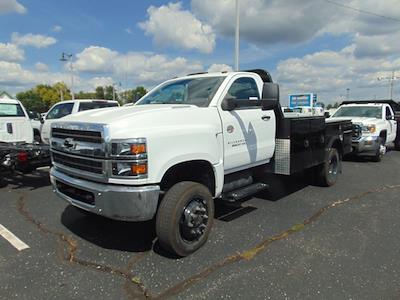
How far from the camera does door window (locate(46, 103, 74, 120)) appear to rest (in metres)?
11.5

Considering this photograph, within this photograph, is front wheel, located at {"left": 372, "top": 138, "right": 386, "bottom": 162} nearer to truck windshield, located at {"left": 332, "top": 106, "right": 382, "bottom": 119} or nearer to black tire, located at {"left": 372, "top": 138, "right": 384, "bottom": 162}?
black tire, located at {"left": 372, "top": 138, "right": 384, "bottom": 162}

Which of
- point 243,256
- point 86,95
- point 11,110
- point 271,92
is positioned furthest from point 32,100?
point 243,256

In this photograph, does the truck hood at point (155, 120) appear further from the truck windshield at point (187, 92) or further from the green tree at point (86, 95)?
the green tree at point (86, 95)

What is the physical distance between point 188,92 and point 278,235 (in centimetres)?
233

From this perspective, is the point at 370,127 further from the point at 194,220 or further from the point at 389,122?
the point at 194,220

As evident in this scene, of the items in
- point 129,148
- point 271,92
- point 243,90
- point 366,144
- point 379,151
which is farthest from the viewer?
point 379,151

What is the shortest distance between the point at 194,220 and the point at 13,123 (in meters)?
7.05

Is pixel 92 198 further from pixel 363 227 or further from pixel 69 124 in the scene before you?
pixel 363 227

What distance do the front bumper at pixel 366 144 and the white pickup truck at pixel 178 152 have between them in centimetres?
550

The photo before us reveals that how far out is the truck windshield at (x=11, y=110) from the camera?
28.9 ft

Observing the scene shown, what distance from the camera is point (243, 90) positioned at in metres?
5.05

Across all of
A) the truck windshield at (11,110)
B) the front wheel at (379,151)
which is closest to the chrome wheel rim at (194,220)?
the truck windshield at (11,110)

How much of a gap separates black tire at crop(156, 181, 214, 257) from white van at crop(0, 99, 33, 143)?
684 cm

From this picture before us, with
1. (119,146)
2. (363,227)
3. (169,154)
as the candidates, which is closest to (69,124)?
(119,146)
